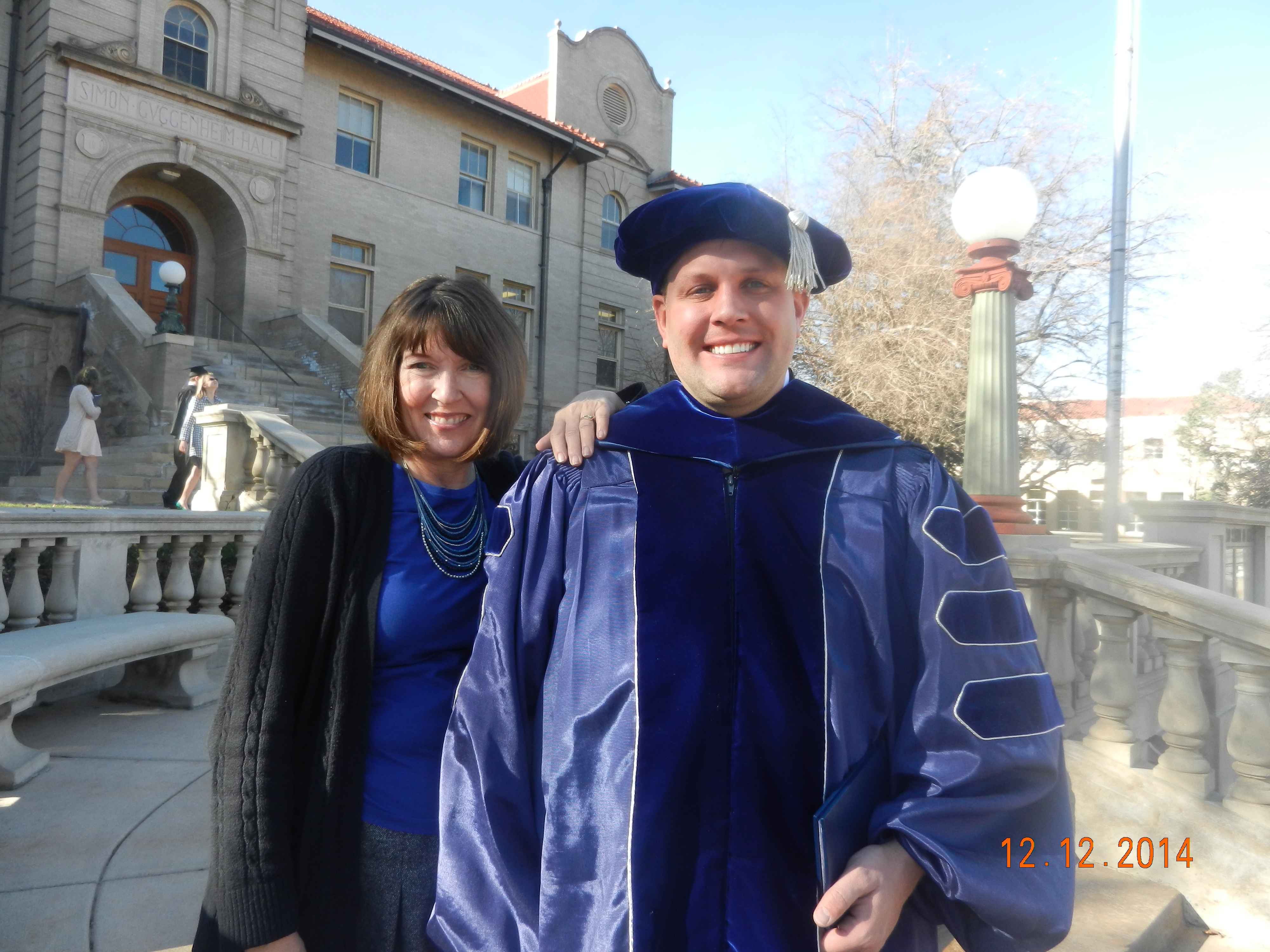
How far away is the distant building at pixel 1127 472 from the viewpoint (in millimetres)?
18984

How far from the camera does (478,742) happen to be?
1.41 meters

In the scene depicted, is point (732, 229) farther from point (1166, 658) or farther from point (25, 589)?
point (25, 589)

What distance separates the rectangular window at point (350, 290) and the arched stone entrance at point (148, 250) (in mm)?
2595

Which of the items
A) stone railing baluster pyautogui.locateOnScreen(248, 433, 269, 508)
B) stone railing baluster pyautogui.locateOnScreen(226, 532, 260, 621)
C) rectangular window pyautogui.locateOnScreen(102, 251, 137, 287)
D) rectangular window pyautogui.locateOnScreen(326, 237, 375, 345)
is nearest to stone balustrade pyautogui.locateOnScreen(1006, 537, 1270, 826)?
stone railing baluster pyautogui.locateOnScreen(226, 532, 260, 621)

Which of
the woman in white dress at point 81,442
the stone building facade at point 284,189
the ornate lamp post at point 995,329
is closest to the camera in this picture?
the ornate lamp post at point 995,329

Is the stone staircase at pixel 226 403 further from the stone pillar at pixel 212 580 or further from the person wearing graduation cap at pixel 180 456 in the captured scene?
the stone pillar at pixel 212 580

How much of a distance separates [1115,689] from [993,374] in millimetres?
1703

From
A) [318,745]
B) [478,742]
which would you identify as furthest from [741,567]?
[318,745]

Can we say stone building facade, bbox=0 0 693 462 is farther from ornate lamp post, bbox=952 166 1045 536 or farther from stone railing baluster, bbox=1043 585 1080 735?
→ stone railing baluster, bbox=1043 585 1080 735

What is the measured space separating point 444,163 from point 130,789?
17865 mm

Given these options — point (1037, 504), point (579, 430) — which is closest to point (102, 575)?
point (579, 430)

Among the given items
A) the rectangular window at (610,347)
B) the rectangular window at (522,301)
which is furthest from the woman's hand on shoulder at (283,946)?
the rectangular window at (610,347)

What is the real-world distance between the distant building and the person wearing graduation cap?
8373mm

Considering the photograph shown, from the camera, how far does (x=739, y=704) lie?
4.37 feet
